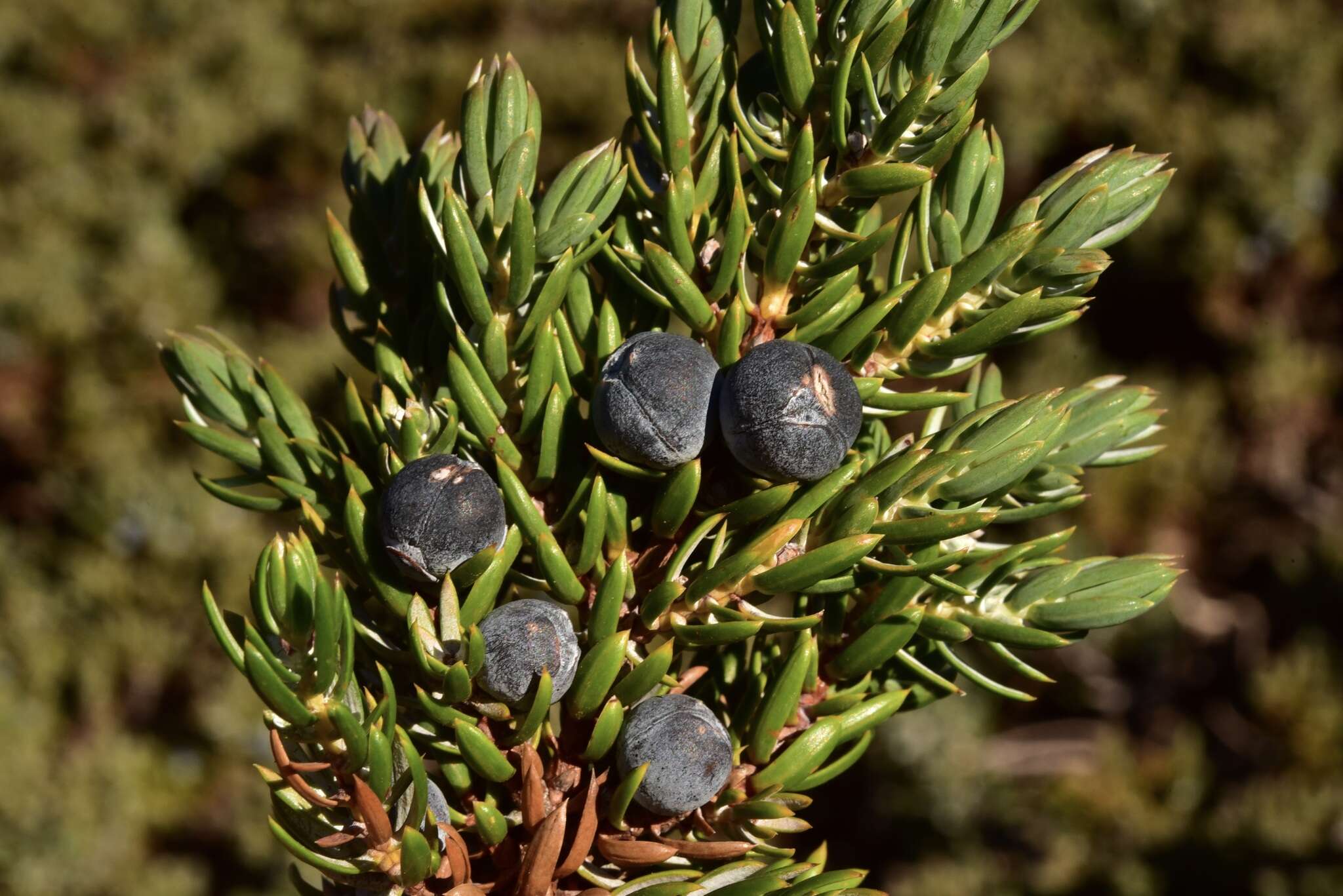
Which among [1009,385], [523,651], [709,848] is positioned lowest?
[1009,385]

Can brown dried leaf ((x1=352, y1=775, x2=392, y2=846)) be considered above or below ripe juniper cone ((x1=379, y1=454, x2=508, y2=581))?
below

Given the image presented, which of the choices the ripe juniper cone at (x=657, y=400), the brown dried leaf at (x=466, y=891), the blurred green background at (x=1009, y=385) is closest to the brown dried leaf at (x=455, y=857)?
the brown dried leaf at (x=466, y=891)

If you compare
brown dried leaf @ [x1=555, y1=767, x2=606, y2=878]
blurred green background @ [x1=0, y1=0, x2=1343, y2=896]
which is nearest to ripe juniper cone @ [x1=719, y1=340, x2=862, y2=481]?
brown dried leaf @ [x1=555, y1=767, x2=606, y2=878]

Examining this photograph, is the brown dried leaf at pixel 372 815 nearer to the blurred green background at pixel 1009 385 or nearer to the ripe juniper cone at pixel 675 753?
the ripe juniper cone at pixel 675 753

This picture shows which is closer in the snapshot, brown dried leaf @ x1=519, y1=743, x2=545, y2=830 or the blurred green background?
brown dried leaf @ x1=519, y1=743, x2=545, y2=830

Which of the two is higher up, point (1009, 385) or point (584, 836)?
point (584, 836)

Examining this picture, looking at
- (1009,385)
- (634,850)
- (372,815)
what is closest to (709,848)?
(634,850)

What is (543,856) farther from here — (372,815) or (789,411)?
(789,411)

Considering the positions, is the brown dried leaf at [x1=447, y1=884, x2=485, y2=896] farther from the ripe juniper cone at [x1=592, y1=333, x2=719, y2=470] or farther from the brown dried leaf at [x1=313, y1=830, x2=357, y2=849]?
the ripe juniper cone at [x1=592, y1=333, x2=719, y2=470]
